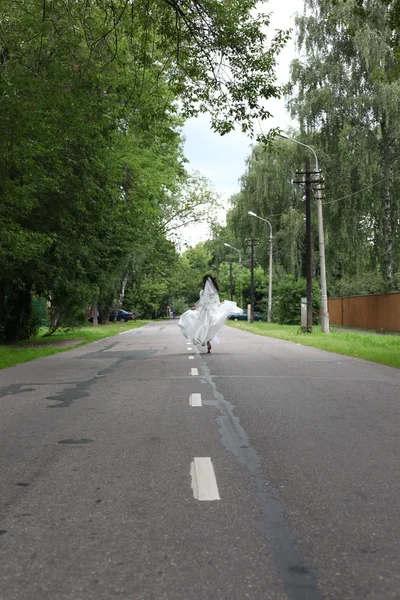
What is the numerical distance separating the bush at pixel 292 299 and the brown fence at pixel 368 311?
186 centimetres

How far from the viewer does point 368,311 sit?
40062mm

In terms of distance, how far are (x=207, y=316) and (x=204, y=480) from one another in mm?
14884

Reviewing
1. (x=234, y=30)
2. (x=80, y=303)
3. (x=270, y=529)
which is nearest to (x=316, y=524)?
(x=270, y=529)

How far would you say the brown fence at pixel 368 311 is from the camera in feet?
116

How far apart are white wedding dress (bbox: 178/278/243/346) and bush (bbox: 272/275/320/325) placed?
2449 cm

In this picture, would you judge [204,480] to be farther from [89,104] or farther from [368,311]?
[368,311]

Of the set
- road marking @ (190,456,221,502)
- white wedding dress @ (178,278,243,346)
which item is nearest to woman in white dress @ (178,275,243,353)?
white wedding dress @ (178,278,243,346)

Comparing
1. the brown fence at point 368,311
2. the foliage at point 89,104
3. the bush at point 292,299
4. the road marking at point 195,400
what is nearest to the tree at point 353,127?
the brown fence at point 368,311

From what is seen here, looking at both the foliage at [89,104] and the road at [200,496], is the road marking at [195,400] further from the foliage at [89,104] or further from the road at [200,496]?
the foliage at [89,104]

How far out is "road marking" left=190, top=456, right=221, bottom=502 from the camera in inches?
195

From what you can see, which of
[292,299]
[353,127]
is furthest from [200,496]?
[292,299]

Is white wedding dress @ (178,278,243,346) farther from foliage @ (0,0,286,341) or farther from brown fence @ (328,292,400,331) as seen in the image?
brown fence @ (328,292,400,331)

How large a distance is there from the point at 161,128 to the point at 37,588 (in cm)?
1540

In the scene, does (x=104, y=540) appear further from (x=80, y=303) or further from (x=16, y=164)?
(x=80, y=303)
